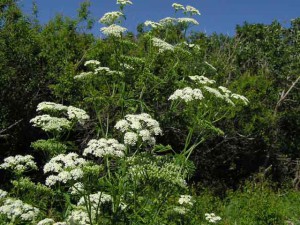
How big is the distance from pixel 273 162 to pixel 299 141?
2.93 ft

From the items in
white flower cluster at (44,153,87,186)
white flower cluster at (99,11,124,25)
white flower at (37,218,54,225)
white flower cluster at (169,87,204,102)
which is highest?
white flower cluster at (99,11,124,25)

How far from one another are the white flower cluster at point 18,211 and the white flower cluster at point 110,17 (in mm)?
2644

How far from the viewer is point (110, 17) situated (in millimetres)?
6523

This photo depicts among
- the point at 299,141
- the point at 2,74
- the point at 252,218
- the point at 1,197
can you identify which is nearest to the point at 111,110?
the point at 2,74

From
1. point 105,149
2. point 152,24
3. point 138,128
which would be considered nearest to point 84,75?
point 152,24

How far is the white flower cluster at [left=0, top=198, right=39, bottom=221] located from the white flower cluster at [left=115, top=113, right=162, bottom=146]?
112cm

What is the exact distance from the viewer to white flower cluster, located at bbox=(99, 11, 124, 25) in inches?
254

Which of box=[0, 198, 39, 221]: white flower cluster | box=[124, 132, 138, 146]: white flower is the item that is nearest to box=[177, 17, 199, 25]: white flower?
box=[124, 132, 138, 146]: white flower

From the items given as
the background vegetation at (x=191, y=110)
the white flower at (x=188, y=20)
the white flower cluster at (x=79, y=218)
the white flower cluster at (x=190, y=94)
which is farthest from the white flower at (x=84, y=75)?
the white flower cluster at (x=79, y=218)

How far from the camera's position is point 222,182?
38.6ft

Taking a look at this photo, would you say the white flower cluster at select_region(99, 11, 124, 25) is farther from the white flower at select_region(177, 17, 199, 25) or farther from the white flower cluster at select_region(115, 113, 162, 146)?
the white flower cluster at select_region(115, 113, 162, 146)

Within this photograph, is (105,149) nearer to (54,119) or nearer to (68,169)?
(68,169)

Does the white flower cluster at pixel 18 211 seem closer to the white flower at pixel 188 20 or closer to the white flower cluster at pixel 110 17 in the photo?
the white flower cluster at pixel 110 17

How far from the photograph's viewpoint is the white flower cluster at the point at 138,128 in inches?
194
